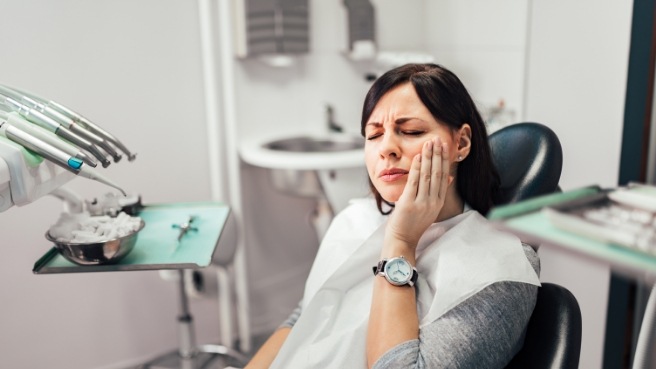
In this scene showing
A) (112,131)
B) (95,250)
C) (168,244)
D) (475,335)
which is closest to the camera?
(475,335)

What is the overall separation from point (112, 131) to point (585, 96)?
1.59 m

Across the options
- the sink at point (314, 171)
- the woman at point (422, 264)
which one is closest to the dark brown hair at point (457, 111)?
the woman at point (422, 264)

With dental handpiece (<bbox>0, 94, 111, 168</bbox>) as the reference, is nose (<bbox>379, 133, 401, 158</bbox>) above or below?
below

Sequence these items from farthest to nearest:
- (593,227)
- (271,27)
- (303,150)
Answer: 1. (303,150)
2. (271,27)
3. (593,227)

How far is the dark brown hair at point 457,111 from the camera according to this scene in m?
1.16

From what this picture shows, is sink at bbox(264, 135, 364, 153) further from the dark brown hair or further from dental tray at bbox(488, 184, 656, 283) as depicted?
dental tray at bbox(488, 184, 656, 283)

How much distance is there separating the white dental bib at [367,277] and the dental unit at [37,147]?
1.69 feet

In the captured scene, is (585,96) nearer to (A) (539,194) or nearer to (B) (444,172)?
(A) (539,194)

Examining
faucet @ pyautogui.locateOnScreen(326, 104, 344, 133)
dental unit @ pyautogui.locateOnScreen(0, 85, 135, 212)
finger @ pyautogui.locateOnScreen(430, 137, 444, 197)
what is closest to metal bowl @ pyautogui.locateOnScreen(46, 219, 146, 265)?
dental unit @ pyautogui.locateOnScreen(0, 85, 135, 212)

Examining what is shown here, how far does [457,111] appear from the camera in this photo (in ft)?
3.84

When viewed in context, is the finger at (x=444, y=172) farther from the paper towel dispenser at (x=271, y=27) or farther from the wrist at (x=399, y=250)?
the paper towel dispenser at (x=271, y=27)

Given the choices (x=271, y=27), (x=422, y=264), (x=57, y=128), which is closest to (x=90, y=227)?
(x=57, y=128)

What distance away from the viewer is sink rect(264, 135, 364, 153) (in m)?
2.44

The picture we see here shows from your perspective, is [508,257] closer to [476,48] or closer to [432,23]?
[476,48]
